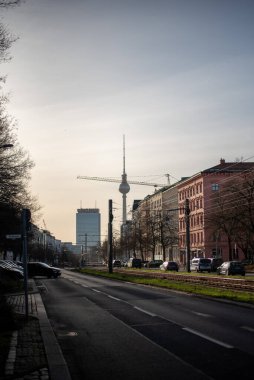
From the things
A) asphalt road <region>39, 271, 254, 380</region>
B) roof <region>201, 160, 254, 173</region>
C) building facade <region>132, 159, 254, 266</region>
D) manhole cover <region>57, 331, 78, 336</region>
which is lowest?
manhole cover <region>57, 331, 78, 336</region>

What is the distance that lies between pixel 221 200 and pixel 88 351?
6557 cm

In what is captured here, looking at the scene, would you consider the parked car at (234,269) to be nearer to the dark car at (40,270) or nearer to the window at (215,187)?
the dark car at (40,270)

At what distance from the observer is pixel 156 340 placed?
11.2 m

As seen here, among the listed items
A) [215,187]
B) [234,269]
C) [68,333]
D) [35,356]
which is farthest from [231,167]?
[35,356]

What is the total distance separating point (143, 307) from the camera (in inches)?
744

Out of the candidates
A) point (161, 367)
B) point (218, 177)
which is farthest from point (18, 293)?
point (218, 177)

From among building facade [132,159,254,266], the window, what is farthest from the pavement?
the window

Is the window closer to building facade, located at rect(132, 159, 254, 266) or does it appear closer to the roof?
building facade, located at rect(132, 159, 254, 266)

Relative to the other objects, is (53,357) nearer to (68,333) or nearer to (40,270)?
(68,333)

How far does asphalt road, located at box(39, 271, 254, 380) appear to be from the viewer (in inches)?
324

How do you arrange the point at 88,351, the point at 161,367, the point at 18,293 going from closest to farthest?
the point at 161,367 → the point at 88,351 → the point at 18,293

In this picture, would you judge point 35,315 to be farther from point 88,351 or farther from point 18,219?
point 18,219

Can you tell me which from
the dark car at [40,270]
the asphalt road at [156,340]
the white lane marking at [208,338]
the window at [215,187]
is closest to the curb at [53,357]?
the asphalt road at [156,340]

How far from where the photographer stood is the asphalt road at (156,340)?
27.0ft
